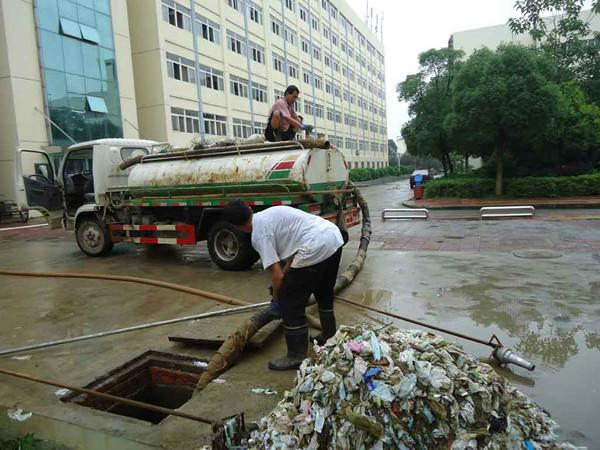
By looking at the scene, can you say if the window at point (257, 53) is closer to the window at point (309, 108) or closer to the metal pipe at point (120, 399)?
the window at point (309, 108)

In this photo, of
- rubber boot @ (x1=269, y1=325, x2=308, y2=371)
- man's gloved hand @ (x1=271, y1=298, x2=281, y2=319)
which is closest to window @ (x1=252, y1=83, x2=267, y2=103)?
man's gloved hand @ (x1=271, y1=298, x2=281, y2=319)

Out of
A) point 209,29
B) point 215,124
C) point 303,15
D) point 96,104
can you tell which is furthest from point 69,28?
point 303,15

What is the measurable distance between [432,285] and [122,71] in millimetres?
23065

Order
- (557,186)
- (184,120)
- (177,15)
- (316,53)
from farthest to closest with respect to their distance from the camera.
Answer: (316,53)
(184,120)
(177,15)
(557,186)

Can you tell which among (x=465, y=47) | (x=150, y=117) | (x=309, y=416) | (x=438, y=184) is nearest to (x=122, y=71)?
(x=150, y=117)

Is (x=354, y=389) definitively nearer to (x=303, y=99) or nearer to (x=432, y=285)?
(x=432, y=285)

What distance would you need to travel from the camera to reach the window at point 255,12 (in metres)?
35.3

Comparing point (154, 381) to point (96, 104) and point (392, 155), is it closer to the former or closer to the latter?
point (96, 104)

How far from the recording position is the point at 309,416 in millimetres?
2477

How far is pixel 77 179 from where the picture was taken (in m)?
9.66

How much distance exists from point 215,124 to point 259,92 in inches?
291

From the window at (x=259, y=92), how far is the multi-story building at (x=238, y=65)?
0.08m

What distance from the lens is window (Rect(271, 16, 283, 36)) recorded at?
39162mm

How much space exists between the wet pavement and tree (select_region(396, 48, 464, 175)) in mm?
19146
